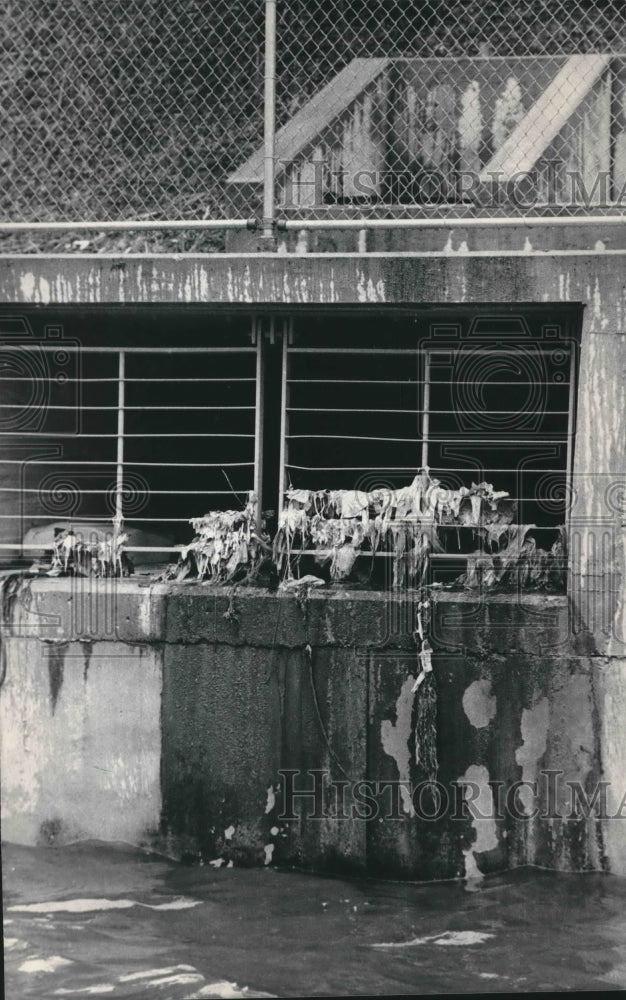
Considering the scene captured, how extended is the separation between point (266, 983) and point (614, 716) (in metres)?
2.18

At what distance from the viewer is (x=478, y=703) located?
5.49m

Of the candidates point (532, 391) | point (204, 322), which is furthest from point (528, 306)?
point (204, 322)

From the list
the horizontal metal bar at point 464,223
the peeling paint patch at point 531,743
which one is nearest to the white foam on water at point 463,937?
the peeling paint patch at point 531,743

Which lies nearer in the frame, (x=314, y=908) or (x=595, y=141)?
(x=314, y=908)

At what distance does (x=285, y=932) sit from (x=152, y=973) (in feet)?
2.23

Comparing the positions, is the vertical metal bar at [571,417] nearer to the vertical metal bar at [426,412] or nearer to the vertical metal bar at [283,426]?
the vertical metal bar at [426,412]

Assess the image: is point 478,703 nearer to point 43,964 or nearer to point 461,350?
point 461,350

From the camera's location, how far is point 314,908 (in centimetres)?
527

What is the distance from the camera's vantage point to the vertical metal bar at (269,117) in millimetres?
5559

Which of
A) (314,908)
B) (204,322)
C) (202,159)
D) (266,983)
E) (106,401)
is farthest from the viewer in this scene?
(202,159)

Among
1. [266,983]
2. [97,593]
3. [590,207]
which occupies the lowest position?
[266,983]

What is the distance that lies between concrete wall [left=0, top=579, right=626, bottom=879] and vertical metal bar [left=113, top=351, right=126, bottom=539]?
1.54 feet

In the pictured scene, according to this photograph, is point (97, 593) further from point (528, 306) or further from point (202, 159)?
point (202, 159)

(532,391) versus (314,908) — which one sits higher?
(532,391)
